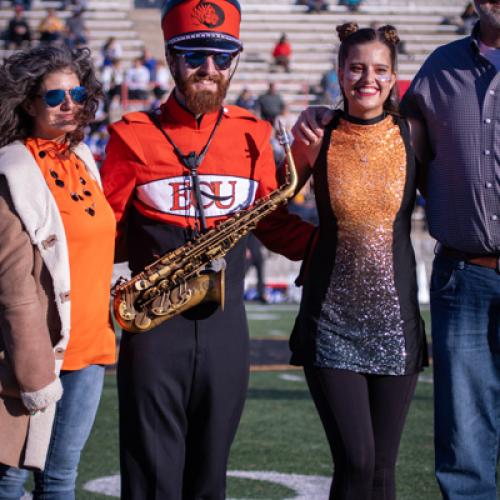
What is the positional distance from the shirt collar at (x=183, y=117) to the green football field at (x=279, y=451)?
2360 millimetres

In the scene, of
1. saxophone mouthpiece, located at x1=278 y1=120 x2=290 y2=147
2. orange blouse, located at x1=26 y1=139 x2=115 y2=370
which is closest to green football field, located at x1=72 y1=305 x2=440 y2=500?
orange blouse, located at x1=26 y1=139 x2=115 y2=370

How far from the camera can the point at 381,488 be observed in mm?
4137

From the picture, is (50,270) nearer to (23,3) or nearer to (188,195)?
(188,195)

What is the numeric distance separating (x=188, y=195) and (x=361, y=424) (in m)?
0.99

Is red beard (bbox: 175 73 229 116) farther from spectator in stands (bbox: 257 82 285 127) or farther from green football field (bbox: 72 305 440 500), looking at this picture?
spectator in stands (bbox: 257 82 285 127)

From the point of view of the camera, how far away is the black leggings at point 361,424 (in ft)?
13.2

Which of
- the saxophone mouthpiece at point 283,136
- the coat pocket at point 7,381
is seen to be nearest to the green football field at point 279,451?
the coat pocket at point 7,381

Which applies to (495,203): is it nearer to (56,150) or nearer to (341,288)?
(341,288)

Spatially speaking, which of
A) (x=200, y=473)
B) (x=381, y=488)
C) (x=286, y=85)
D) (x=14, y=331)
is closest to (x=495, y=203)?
(x=381, y=488)

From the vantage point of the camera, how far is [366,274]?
4.16 m

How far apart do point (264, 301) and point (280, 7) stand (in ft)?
56.9

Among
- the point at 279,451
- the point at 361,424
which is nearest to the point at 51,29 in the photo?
the point at 279,451

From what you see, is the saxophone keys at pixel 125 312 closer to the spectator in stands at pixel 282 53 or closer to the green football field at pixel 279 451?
the green football field at pixel 279 451

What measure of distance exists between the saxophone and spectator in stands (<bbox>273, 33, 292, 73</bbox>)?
24482 mm
